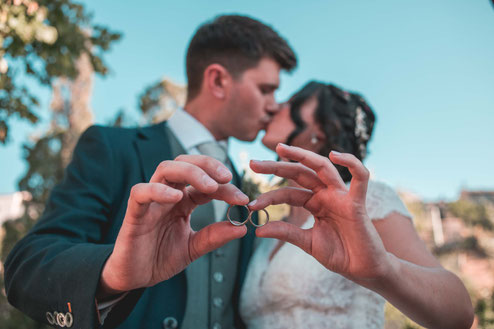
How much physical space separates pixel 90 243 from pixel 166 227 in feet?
1.55

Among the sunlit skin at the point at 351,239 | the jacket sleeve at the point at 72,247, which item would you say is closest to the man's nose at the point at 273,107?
the jacket sleeve at the point at 72,247

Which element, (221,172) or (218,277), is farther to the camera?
(218,277)

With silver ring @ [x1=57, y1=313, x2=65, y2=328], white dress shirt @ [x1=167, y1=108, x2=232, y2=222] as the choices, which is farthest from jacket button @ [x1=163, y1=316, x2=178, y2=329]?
white dress shirt @ [x1=167, y1=108, x2=232, y2=222]

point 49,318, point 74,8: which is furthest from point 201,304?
point 74,8

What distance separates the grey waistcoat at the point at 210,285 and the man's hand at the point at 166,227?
2.58ft

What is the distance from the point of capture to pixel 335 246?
4.60 feet

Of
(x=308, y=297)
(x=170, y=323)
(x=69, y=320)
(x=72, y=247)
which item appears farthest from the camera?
(x=308, y=297)

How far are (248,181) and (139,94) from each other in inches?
563

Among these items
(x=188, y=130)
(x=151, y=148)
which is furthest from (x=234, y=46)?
(x=151, y=148)

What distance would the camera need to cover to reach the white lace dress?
2289 millimetres

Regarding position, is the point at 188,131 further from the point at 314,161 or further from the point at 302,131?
the point at 314,161

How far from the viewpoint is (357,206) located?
4.17 feet

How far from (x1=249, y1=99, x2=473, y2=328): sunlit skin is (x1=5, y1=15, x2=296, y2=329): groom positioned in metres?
0.22

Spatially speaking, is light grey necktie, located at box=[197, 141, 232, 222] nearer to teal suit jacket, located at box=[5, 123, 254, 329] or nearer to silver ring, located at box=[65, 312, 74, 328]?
teal suit jacket, located at box=[5, 123, 254, 329]
